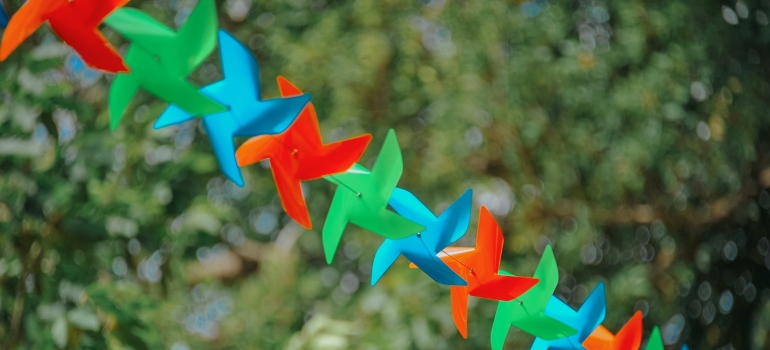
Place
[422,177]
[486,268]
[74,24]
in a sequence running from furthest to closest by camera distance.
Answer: [422,177] → [486,268] → [74,24]

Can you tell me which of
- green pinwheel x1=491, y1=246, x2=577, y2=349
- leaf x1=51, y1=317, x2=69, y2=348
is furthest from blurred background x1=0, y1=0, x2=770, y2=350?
green pinwheel x1=491, y1=246, x2=577, y2=349

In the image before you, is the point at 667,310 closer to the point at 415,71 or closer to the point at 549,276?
the point at 415,71

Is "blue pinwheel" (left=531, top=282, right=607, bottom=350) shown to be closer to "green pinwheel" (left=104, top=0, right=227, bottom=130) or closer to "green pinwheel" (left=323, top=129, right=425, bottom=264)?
"green pinwheel" (left=323, top=129, right=425, bottom=264)

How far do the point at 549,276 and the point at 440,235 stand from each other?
0.30 ft

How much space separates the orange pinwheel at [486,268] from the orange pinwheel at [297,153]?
0.28 feet

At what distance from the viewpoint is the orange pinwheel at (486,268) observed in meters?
0.43

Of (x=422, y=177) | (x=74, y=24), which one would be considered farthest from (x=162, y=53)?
(x=422, y=177)

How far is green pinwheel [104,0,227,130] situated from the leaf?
1.99 feet

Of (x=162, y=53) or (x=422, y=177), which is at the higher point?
(x=162, y=53)

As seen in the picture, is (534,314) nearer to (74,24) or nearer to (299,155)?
(299,155)

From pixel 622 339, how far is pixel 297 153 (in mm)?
243

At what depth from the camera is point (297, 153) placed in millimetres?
384

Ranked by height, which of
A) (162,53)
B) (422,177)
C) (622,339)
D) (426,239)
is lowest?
(422,177)

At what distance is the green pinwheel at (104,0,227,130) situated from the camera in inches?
12.9
